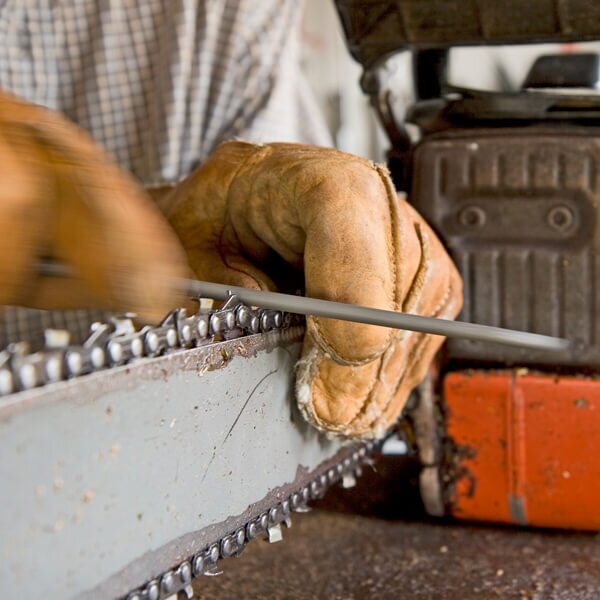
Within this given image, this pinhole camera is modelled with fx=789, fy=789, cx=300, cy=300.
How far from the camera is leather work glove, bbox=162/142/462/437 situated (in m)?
0.92

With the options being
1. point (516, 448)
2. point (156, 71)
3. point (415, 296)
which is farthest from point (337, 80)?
point (415, 296)

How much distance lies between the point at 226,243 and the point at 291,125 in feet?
3.43

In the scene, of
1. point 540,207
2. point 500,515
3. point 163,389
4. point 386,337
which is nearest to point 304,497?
point 386,337

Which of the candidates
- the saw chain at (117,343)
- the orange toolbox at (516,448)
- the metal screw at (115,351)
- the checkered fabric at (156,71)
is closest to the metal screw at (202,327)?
the saw chain at (117,343)

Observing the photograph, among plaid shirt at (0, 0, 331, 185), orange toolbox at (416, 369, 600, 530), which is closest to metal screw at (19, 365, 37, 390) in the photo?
orange toolbox at (416, 369, 600, 530)

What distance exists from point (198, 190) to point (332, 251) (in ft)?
1.01

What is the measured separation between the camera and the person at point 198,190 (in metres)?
0.70

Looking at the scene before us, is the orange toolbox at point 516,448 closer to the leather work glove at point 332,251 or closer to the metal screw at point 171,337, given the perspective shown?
the leather work glove at point 332,251

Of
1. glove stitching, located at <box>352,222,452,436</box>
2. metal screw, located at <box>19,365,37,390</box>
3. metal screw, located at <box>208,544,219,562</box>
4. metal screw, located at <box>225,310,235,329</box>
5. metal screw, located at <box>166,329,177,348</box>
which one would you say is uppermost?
metal screw, located at <box>19,365,37,390</box>

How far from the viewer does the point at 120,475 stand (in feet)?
2.31

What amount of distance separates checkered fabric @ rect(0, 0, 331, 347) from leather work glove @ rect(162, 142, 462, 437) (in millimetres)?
826

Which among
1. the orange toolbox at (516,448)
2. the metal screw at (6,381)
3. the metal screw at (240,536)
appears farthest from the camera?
the orange toolbox at (516,448)

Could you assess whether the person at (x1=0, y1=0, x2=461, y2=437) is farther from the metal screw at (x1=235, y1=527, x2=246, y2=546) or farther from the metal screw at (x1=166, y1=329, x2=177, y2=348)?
the metal screw at (x1=235, y1=527, x2=246, y2=546)

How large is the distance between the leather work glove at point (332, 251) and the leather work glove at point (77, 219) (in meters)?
0.26
